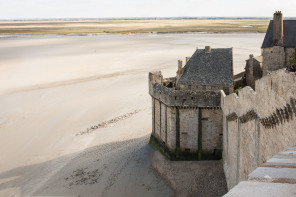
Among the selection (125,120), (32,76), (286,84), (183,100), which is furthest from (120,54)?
(286,84)

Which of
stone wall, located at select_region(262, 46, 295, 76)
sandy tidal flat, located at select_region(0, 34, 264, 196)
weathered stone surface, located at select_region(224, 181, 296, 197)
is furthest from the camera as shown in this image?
stone wall, located at select_region(262, 46, 295, 76)

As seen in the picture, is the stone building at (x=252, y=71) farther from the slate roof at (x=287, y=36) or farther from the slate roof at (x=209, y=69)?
the slate roof at (x=209, y=69)

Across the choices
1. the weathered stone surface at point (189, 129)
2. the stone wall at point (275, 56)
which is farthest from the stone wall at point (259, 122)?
the stone wall at point (275, 56)

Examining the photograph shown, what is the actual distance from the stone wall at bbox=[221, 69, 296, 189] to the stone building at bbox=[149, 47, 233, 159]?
2.85 m

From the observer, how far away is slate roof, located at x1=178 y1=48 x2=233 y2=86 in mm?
25047

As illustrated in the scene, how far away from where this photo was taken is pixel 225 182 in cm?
2106

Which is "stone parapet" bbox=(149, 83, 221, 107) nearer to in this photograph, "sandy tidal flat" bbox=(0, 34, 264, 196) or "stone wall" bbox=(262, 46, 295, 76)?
"sandy tidal flat" bbox=(0, 34, 264, 196)

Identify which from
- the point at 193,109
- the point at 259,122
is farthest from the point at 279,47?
the point at 259,122

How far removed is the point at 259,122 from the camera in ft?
44.3

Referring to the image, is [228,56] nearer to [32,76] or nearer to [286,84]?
[286,84]

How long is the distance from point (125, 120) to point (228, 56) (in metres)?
13.6

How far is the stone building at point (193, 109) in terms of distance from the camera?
23.0m

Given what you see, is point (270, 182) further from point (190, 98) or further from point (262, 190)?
point (190, 98)

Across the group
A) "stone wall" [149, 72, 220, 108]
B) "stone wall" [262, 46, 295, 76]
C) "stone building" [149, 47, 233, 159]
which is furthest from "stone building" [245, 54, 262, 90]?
"stone wall" [149, 72, 220, 108]
